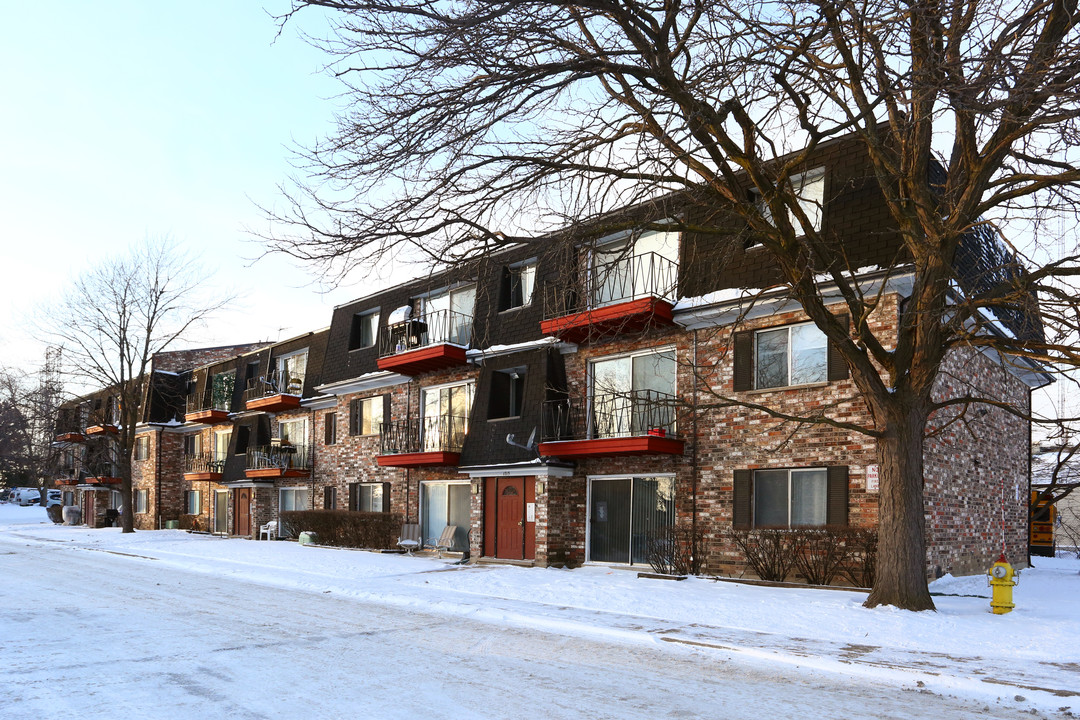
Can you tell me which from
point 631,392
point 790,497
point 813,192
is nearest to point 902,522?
point 790,497

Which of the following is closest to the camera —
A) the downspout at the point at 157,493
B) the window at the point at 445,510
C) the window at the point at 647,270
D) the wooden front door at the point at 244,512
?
the window at the point at 647,270

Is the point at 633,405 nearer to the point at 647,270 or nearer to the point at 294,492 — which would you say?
the point at 647,270

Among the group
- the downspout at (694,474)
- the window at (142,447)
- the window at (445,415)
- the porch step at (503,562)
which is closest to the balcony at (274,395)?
the window at (445,415)

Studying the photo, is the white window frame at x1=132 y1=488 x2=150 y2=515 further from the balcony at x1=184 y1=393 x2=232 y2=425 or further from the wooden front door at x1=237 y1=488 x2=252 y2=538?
the wooden front door at x1=237 y1=488 x2=252 y2=538

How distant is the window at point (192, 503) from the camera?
39.8 metres

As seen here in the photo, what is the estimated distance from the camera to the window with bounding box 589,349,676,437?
17.6 meters

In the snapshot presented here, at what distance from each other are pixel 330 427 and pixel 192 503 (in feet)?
52.6

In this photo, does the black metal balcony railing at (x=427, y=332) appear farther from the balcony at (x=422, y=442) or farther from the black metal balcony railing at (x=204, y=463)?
the black metal balcony railing at (x=204, y=463)

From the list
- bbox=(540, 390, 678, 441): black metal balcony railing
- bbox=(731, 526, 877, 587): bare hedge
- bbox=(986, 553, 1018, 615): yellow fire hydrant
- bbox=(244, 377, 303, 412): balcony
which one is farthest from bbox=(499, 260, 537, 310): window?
bbox=(986, 553, 1018, 615): yellow fire hydrant

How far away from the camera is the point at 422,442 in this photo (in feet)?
78.1

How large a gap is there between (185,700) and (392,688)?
1.64 meters

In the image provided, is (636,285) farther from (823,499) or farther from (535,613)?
(535,613)

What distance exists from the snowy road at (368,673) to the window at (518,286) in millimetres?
11269

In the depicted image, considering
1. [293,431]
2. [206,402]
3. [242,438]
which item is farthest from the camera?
[206,402]
